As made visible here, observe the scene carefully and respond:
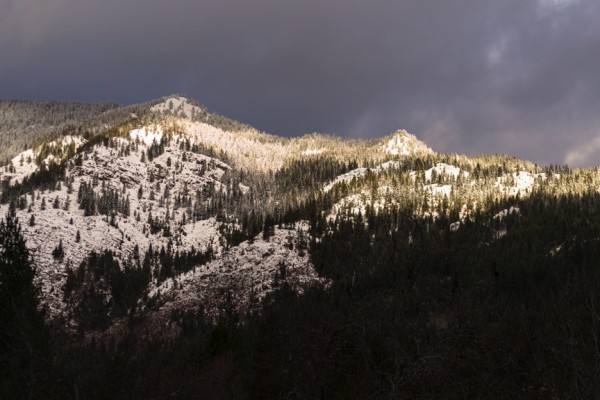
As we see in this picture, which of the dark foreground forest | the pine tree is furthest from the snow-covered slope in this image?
the pine tree

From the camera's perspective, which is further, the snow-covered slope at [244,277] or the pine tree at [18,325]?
the snow-covered slope at [244,277]

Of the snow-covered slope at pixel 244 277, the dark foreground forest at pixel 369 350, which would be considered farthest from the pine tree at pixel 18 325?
the snow-covered slope at pixel 244 277

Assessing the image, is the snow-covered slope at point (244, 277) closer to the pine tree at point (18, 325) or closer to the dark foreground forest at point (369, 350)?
the dark foreground forest at point (369, 350)

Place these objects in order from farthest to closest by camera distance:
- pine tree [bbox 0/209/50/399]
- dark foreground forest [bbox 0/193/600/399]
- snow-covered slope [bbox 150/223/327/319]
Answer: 1. snow-covered slope [bbox 150/223/327/319]
2. pine tree [bbox 0/209/50/399]
3. dark foreground forest [bbox 0/193/600/399]

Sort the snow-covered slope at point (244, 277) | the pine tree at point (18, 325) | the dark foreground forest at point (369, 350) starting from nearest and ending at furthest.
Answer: the dark foreground forest at point (369, 350) < the pine tree at point (18, 325) < the snow-covered slope at point (244, 277)

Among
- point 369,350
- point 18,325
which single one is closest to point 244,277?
point 18,325

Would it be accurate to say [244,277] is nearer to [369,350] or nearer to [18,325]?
[18,325]

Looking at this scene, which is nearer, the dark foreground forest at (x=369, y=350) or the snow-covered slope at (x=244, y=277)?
the dark foreground forest at (x=369, y=350)

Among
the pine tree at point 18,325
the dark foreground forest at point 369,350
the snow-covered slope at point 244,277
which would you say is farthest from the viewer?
the snow-covered slope at point 244,277

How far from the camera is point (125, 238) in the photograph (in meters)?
182

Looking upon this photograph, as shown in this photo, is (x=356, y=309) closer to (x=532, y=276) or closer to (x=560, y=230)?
(x=532, y=276)

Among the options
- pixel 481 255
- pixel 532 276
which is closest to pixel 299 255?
pixel 481 255

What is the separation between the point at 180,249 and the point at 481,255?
112023 mm

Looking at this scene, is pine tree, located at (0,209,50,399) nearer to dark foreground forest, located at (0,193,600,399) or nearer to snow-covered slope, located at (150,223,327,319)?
dark foreground forest, located at (0,193,600,399)
